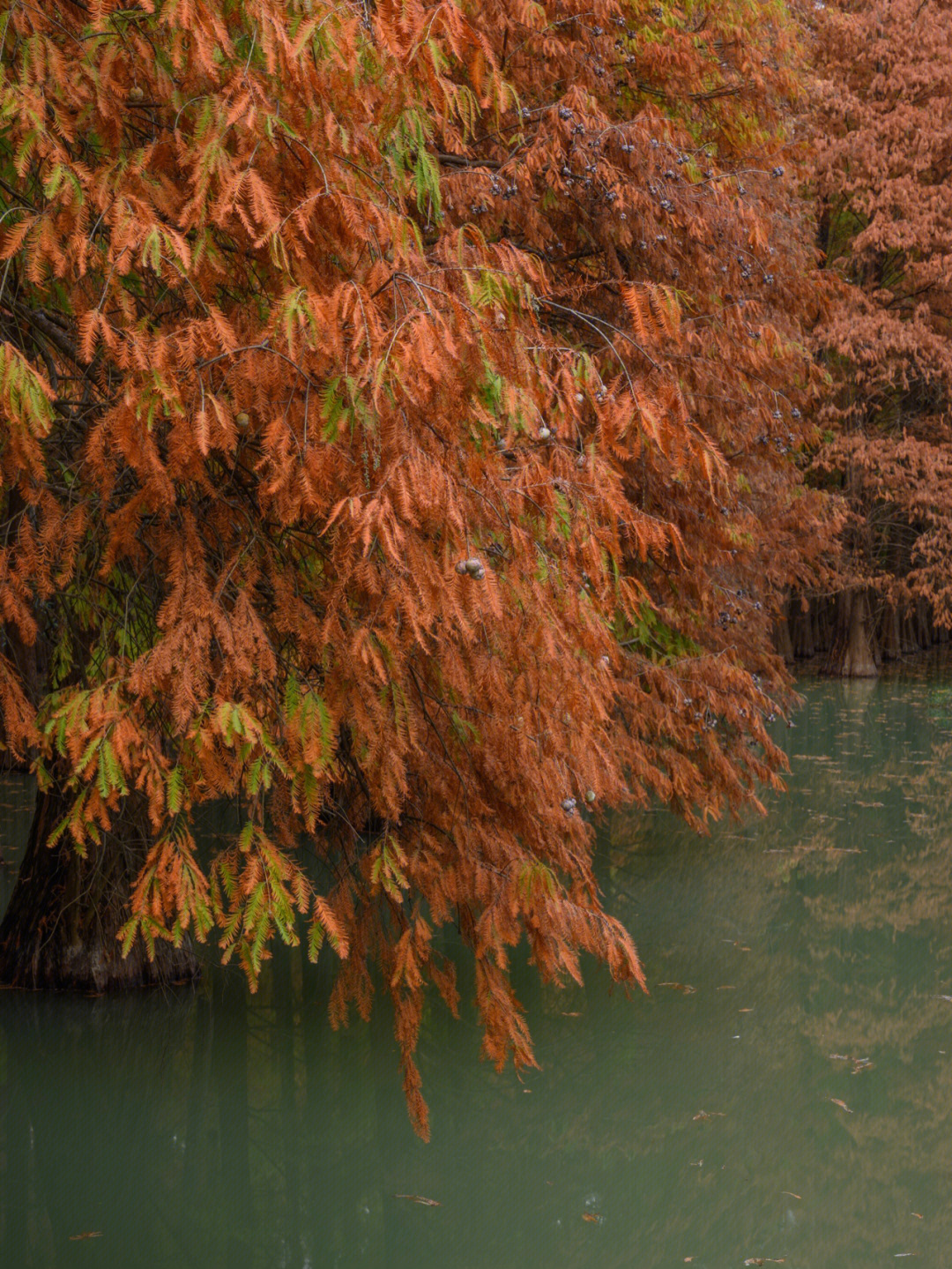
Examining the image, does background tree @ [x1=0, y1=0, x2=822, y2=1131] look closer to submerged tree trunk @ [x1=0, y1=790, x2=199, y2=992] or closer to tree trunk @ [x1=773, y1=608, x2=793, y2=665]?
submerged tree trunk @ [x1=0, y1=790, x2=199, y2=992]

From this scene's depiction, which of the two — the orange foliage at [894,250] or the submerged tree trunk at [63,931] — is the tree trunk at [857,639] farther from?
the submerged tree trunk at [63,931]

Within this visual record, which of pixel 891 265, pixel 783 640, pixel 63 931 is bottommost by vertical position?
pixel 63 931

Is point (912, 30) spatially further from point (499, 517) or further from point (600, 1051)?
point (499, 517)

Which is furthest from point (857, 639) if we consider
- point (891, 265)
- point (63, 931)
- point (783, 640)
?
point (63, 931)

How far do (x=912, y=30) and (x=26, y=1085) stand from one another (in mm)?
23822

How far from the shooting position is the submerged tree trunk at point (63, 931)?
24.7ft

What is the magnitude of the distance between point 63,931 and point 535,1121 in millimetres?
3019

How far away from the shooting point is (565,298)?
8125 millimetres

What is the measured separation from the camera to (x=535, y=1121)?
6504 millimetres

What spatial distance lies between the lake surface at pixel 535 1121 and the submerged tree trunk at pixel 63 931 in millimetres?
155

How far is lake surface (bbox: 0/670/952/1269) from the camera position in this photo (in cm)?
540

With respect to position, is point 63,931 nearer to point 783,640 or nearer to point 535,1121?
point 535,1121

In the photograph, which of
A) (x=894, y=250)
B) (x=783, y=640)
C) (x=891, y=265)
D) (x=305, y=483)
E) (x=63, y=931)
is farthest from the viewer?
(x=783, y=640)

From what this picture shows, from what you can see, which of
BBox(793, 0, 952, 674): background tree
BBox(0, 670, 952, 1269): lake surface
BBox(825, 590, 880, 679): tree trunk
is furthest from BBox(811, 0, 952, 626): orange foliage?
BBox(0, 670, 952, 1269): lake surface
